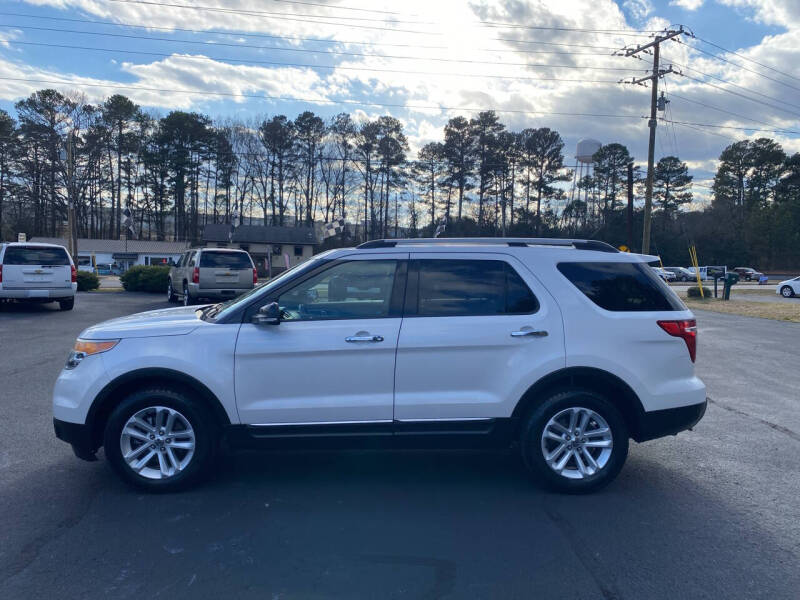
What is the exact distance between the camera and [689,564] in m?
3.48

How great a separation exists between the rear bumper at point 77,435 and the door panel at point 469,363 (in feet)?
7.48

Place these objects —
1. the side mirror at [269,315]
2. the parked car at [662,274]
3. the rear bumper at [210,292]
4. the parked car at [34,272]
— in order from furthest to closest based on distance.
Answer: the rear bumper at [210,292] → the parked car at [34,272] → the parked car at [662,274] → the side mirror at [269,315]

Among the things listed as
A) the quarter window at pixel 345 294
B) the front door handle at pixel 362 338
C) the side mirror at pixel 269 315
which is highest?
the quarter window at pixel 345 294

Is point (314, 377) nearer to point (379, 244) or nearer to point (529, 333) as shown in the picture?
point (379, 244)

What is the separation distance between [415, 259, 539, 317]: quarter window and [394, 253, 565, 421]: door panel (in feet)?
0.25

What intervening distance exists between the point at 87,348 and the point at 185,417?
0.92 m

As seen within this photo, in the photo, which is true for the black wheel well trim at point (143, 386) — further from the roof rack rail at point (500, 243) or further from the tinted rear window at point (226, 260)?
the tinted rear window at point (226, 260)

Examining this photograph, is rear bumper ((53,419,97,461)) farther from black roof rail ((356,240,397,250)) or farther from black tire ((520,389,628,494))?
black tire ((520,389,628,494))

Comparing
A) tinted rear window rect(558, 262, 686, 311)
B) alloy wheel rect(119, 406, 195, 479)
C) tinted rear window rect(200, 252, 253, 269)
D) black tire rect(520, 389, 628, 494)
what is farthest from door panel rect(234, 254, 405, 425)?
tinted rear window rect(200, 252, 253, 269)

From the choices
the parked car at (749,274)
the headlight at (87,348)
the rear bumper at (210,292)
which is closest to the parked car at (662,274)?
the headlight at (87,348)

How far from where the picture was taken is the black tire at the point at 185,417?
436 centimetres

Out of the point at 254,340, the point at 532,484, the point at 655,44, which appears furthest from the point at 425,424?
the point at 655,44

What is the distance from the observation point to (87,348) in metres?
4.46

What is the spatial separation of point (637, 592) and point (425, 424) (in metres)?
1.76
